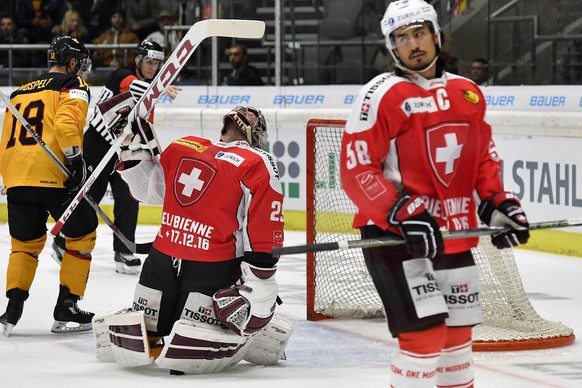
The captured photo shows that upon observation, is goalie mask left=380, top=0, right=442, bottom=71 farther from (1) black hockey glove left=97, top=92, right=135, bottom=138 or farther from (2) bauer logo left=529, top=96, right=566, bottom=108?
(2) bauer logo left=529, top=96, right=566, bottom=108

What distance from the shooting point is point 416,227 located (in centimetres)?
272

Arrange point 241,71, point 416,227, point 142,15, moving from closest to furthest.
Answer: point 416,227 → point 241,71 → point 142,15

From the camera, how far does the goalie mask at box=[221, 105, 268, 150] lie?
13.1ft

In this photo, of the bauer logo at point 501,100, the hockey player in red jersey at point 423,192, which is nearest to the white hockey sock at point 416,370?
the hockey player in red jersey at point 423,192

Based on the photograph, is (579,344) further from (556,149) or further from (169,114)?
(169,114)

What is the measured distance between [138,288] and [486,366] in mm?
1188

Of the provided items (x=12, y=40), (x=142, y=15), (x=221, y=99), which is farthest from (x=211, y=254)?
(x=12, y=40)

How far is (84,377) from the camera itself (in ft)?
12.7

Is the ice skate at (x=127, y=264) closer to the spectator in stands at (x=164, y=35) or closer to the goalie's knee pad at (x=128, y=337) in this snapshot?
the goalie's knee pad at (x=128, y=337)

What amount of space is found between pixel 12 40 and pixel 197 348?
258 inches

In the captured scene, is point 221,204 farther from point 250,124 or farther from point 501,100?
point 501,100

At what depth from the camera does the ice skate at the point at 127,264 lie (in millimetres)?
6445

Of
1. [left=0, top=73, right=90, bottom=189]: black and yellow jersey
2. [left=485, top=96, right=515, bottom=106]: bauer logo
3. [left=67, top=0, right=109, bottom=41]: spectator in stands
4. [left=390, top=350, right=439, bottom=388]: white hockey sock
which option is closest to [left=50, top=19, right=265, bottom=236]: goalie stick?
[left=0, top=73, right=90, bottom=189]: black and yellow jersey

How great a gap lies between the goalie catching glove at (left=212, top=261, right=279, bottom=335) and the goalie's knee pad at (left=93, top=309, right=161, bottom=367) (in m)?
0.26
